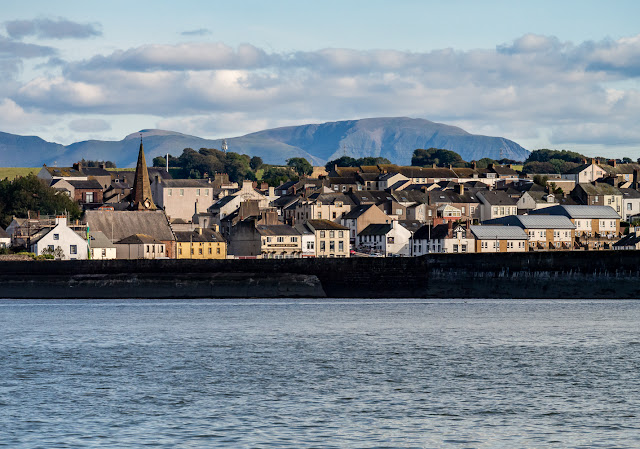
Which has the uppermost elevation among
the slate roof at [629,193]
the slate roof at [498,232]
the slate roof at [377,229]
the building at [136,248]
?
the slate roof at [629,193]

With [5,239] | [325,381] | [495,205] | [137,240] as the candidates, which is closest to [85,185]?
[5,239]

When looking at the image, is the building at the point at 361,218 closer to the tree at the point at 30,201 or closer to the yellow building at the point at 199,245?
the yellow building at the point at 199,245

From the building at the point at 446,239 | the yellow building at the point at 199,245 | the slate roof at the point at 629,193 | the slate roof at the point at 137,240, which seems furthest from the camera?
the slate roof at the point at 629,193

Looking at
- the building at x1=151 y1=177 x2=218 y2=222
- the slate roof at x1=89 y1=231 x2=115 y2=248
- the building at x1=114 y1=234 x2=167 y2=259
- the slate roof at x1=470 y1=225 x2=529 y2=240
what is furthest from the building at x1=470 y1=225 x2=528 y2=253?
the building at x1=151 y1=177 x2=218 y2=222

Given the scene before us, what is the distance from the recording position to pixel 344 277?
75.8m

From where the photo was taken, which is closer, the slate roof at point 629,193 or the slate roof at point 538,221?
the slate roof at point 538,221

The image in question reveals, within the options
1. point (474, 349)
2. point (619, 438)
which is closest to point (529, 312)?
point (474, 349)

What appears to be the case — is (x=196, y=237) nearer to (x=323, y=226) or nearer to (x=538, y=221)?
(x=323, y=226)

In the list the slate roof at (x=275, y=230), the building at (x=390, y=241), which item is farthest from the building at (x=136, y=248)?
the building at (x=390, y=241)

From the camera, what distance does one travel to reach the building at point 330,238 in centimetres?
12838

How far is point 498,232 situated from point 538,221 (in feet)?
31.7

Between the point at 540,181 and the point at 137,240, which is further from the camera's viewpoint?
the point at 540,181

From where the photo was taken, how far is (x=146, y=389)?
30891mm

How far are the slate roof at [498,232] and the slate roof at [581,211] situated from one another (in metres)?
14.2
